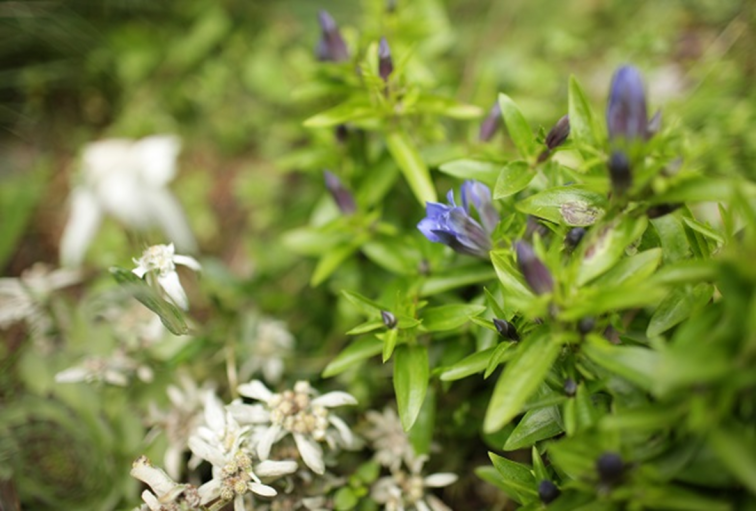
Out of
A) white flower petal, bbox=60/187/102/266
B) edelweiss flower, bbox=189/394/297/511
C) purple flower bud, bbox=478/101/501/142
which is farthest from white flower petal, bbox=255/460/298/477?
white flower petal, bbox=60/187/102/266

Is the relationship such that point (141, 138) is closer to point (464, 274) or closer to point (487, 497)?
point (464, 274)

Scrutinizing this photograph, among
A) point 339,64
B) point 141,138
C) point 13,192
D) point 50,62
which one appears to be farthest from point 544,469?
point 50,62

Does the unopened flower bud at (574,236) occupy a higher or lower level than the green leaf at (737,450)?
higher

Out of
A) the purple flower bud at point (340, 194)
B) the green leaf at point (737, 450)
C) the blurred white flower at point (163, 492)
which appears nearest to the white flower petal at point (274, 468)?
the blurred white flower at point (163, 492)

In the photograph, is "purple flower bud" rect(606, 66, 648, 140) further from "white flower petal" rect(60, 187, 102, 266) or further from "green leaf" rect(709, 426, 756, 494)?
"white flower petal" rect(60, 187, 102, 266)

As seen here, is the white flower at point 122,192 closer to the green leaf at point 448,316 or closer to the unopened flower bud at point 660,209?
the green leaf at point 448,316

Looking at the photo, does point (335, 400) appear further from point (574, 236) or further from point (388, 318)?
point (574, 236)
